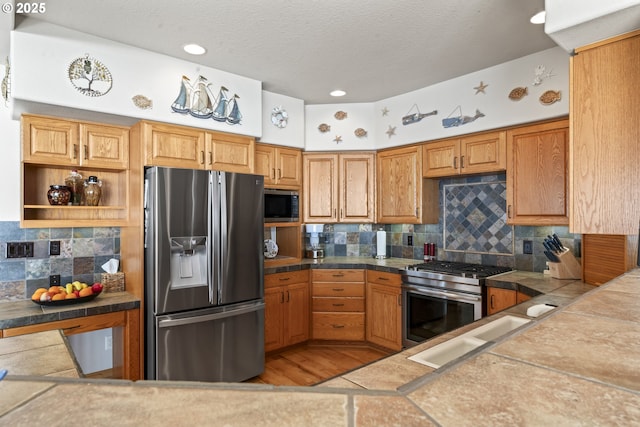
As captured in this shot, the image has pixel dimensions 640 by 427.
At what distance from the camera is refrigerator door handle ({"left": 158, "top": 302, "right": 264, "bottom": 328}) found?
2.53 meters

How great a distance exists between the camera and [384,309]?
3.52 m

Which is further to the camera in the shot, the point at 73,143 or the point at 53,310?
the point at 73,143

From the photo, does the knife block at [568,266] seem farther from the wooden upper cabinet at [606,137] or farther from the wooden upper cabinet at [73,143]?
the wooden upper cabinet at [73,143]

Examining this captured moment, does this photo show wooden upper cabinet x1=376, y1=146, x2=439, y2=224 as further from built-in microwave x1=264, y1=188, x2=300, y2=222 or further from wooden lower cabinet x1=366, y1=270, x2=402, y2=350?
built-in microwave x1=264, y1=188, x2=300, y2=222

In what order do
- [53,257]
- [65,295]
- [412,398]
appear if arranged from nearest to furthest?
[412,398]
[65,295]
[53,257]

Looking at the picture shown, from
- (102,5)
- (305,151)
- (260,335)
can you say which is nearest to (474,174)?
(305,151)

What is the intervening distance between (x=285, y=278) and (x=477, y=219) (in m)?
1.97

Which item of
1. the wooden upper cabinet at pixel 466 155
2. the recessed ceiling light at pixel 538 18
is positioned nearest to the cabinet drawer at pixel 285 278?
the wooden upper cabinet at pixel 466 155

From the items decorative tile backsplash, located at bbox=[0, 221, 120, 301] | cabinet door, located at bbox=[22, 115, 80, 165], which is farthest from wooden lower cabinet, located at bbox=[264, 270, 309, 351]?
cabinet door, located at bbox=[22, 115, 80, 165]

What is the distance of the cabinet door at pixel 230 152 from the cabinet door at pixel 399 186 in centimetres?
148

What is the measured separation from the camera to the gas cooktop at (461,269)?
2.96 m

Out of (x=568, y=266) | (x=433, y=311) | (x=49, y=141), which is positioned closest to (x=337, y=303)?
(x=433, y=311)

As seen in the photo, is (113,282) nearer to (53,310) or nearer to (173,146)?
(53,310)

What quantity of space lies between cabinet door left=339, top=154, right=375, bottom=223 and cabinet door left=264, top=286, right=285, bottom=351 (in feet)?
3.66
